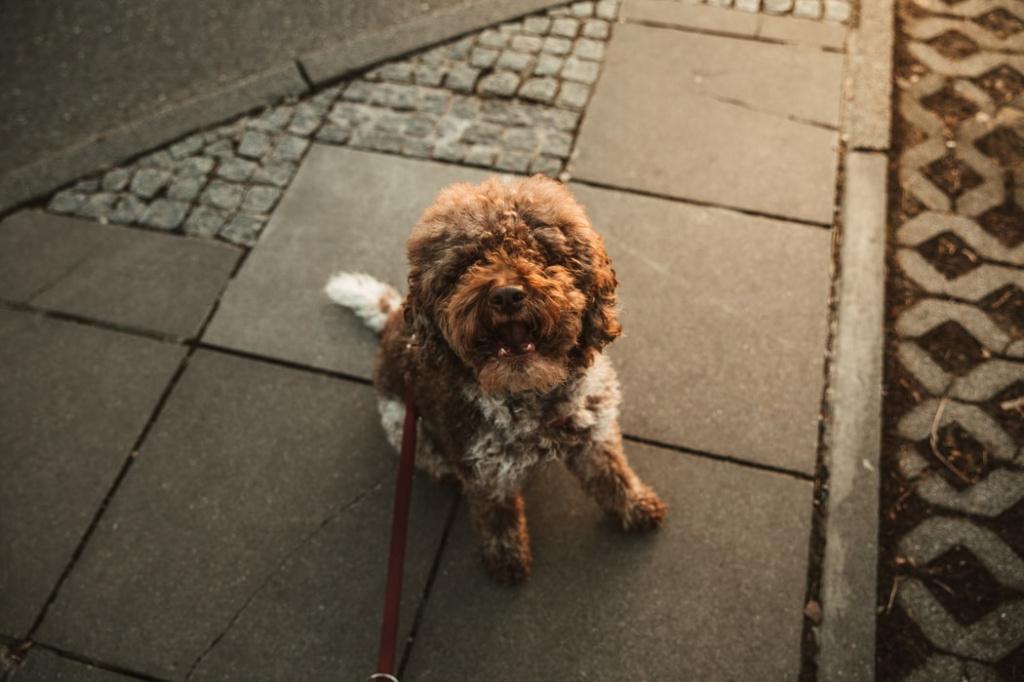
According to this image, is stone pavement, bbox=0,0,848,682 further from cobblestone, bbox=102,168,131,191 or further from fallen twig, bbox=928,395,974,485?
fallen twig, bbox=928,395,974,485

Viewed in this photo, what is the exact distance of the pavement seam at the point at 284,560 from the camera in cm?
305

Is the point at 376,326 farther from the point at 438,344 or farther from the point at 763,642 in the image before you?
the point at 763,642

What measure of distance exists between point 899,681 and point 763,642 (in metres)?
0.53

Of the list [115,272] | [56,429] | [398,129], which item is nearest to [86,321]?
[115,272]

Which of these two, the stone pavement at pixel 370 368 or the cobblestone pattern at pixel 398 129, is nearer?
the stone pavement at pixel 370 368

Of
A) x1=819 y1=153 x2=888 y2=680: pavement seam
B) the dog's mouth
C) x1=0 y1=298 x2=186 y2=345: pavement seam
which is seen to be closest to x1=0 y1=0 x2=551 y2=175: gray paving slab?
x1=0 y1=298 x2=186 y2=345: pavement seam

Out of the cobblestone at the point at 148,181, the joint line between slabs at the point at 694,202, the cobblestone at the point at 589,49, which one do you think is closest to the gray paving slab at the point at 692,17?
the cobblestone at the point at 589,49

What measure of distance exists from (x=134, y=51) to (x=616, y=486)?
5080mm

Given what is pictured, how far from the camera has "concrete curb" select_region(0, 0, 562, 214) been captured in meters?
4.64

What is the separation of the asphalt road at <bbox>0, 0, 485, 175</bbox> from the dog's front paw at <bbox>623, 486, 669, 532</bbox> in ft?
13.2

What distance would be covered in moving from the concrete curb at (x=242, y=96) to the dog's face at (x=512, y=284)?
10.0 feet

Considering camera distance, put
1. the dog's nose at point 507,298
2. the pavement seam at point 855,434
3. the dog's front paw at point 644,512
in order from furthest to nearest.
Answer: the dog's front paw at point 644,512 → the pavement seam at point 855,434 → the dog's nose at point 507,298

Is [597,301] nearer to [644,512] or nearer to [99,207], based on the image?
[644,512]

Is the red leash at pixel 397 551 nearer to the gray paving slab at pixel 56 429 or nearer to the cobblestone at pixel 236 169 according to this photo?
the gray paving slab at pixel 56 429
